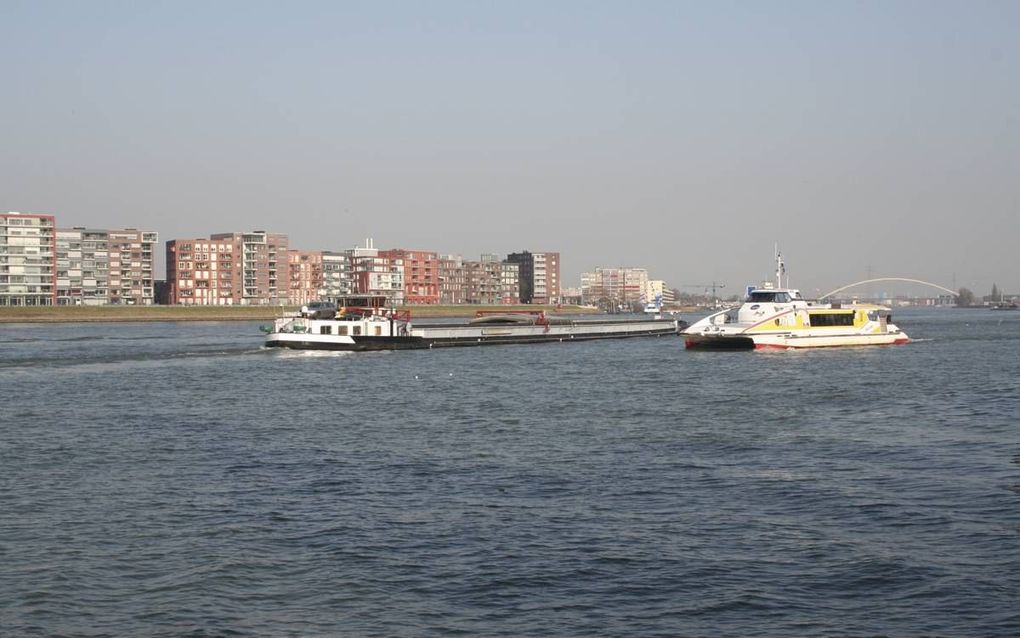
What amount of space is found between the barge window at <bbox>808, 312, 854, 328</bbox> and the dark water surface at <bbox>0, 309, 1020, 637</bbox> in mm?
41937

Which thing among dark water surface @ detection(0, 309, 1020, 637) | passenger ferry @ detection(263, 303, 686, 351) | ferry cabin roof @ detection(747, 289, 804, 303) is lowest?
dark water surface @ detection(0, 309, 1020, 637)

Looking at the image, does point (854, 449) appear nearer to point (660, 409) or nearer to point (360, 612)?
point (660, 409)

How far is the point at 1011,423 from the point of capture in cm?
3853

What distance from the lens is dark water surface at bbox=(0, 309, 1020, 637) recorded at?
1673 cm

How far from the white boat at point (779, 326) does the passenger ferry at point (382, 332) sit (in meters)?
23.9

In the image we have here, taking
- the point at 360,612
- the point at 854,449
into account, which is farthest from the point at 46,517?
the point at 854,449

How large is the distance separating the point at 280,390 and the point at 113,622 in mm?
39251

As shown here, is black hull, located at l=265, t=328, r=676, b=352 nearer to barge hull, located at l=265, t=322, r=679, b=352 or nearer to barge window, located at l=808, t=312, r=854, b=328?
barge hull, located at l=265, t=322, r=679, b=352

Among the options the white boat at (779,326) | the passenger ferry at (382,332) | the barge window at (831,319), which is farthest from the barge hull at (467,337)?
the barge window at (831,319)

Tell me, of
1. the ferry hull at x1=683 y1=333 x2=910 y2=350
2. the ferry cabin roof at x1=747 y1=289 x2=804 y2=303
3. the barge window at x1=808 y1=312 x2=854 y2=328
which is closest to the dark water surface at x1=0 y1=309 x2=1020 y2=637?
the ferry hull at x1=683 y1=333 x2=910 y2=350

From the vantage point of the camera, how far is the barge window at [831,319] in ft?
302

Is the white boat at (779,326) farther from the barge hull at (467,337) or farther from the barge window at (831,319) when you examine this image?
the barge hull at (467,337)

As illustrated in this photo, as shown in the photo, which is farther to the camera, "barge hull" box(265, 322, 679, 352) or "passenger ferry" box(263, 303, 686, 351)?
"passenger ferry" box(263, 303, 686, 351)

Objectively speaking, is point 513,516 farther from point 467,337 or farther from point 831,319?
point 467,337
